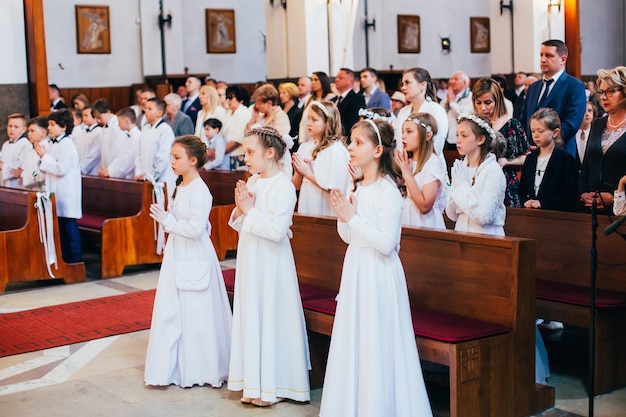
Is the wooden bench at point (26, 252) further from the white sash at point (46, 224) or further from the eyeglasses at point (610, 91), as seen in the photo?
the eyeglasses at point (610, 91)

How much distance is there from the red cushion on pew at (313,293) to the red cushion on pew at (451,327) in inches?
29.8

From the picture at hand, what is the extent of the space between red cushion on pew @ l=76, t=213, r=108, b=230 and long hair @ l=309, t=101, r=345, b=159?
11.3 ft

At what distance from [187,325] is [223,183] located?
4.60 metres

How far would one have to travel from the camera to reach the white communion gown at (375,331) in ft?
13.7

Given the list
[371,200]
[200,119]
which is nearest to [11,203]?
[200,119]

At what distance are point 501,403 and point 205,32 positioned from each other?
54.1 ft

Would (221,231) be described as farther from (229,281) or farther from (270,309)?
(270,309)

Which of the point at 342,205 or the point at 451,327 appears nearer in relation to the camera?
the point at 342,205

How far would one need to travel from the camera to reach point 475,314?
4.56m

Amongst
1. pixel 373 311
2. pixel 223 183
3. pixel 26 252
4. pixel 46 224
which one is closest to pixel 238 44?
pixel 223 183

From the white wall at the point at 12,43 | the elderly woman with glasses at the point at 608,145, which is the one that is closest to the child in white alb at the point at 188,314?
the elderly woman with glasses at the point at 608,145

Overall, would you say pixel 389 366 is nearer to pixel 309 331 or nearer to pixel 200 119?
pixel 309 331

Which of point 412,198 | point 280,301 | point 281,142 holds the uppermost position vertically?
point 281,142

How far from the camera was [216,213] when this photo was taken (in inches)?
362
